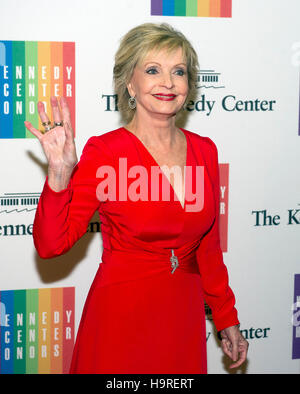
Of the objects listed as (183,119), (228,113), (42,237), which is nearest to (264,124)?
(228,113)

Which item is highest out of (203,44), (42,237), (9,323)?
(203,44)

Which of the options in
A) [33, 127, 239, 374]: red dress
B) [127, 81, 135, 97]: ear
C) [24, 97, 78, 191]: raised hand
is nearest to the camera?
[24, 97, 78, 191]: raised hand

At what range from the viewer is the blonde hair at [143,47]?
1826 millimetres

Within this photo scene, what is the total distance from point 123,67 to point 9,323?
1210 millimetres

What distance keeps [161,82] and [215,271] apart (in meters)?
0.62

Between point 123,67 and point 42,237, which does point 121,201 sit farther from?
point 123,67

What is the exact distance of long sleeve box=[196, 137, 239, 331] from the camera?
6.46ft

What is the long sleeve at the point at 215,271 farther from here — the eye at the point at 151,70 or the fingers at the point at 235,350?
the eye at the point at 151,70

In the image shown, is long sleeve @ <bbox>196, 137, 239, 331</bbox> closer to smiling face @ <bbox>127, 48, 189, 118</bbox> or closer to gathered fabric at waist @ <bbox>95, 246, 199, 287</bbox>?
gathered fabric at waist @ <bbox>95, 246, 199, 287</bbox>

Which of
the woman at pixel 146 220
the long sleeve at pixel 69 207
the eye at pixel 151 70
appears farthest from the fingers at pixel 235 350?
the eye at pixel 151 70

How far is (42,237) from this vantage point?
5.41 feet

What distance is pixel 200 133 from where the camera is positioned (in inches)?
102

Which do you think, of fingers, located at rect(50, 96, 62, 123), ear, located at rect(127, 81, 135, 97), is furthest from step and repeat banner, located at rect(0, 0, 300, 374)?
fingers, located at rect(50, 96, 62, 123)

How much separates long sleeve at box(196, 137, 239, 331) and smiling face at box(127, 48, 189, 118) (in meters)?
0.22
